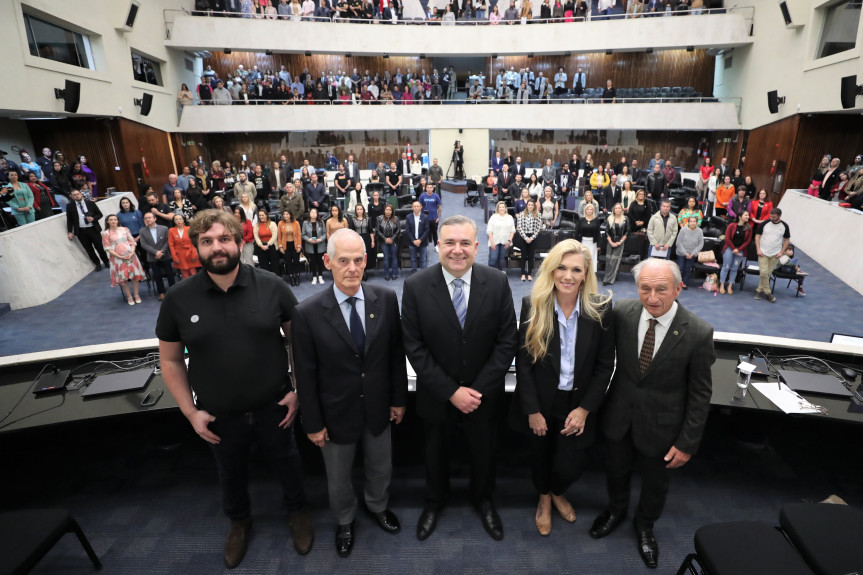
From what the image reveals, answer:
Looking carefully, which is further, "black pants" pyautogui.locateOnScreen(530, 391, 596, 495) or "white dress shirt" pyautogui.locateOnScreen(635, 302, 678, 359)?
"black pants" pyautogui.locateOnScreen(530, 391, 596, 495)

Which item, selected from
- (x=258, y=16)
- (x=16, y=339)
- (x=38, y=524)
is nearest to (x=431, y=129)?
(x=258, y=16)

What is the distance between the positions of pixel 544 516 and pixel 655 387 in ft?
3.71

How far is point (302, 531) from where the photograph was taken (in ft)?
9.20

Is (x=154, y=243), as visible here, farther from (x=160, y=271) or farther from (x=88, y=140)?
(x=88, y=140)

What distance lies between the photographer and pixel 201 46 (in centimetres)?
1623

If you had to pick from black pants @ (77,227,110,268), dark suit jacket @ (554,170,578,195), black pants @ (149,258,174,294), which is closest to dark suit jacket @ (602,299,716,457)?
black pants @ (149,258,174,294)

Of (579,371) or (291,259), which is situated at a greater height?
(579,371)

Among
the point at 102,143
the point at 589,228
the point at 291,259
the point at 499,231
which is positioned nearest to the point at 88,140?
the point at 102,143

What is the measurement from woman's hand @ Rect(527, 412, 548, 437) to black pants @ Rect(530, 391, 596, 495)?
0.23ft

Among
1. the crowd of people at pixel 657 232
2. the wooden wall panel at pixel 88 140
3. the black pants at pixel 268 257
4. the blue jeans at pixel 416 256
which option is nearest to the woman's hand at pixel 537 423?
the crowd of people at pixel 657 232

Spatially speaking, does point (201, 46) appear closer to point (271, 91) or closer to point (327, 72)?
point (271, 91)

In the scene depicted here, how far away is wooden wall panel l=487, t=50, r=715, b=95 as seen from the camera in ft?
60.3

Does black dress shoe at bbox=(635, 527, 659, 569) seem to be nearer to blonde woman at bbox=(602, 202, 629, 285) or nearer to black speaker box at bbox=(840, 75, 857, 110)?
blonde woman at bbox=(602, 202, 629, 285)

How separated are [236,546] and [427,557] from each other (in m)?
1.14
